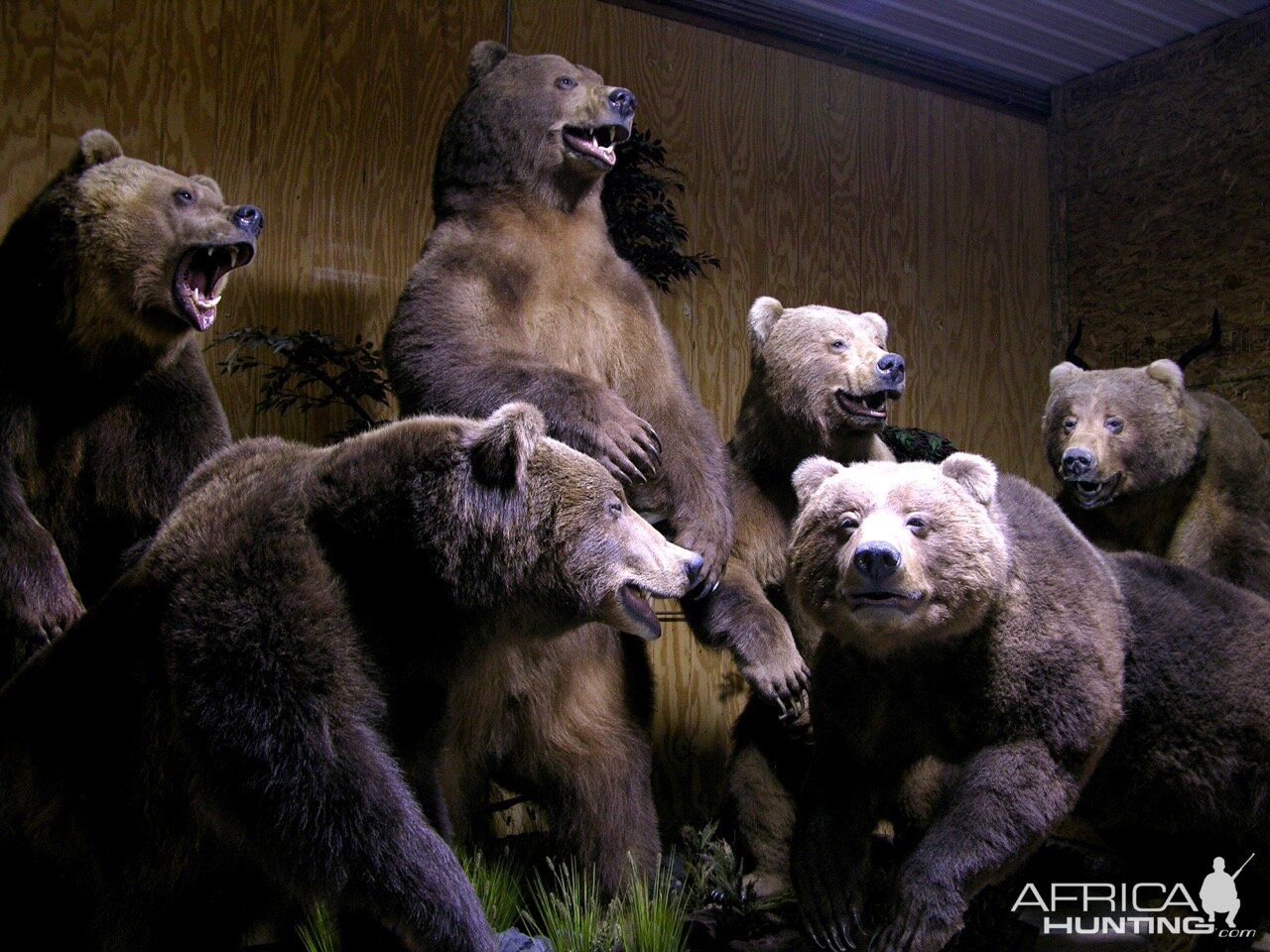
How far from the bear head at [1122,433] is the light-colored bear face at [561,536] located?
7.34ft

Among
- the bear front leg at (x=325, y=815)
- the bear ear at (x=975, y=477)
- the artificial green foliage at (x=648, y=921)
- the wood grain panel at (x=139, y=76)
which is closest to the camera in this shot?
the bear front leg at (x=325, y=815)

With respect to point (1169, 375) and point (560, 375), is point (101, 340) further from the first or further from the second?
point (1169, 375)

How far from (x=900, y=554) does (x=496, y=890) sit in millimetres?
1440

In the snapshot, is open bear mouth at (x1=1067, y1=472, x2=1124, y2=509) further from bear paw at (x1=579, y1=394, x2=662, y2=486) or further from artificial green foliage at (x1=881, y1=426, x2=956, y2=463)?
bear paw at (x1=579, y1=394, x2=662, y2=486)

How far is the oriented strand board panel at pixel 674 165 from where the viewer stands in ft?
15.3

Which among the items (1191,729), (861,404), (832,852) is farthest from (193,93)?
(1191,729)

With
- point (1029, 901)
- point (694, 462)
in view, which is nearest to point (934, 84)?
point (694, 462)

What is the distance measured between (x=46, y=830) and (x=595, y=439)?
1.66 metres

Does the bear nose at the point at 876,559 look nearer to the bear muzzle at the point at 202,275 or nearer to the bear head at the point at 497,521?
the bear head at the point at 497,521

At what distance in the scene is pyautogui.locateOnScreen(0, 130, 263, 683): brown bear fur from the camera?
321 centimetres

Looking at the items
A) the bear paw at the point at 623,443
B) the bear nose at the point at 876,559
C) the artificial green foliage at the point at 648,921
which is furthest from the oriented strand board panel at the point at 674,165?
the bear nose at the point at 876,559

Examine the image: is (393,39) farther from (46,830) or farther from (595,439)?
(46,830)

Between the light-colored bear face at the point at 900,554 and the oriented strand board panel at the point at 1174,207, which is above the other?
the oriented strand board panel at the point at 1174,207

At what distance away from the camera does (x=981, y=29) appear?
582 centimetres
